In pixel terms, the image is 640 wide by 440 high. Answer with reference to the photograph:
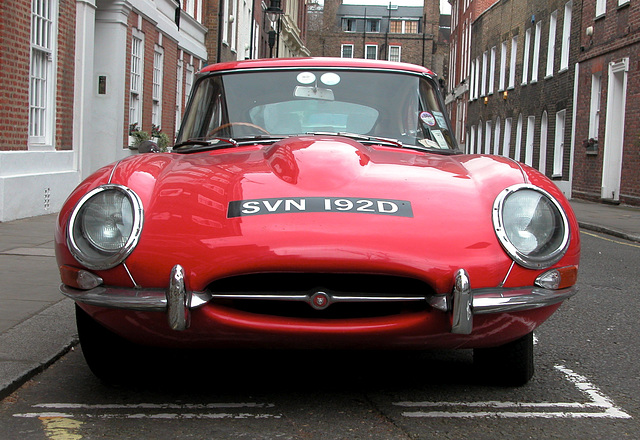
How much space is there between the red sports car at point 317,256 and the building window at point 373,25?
294 feet

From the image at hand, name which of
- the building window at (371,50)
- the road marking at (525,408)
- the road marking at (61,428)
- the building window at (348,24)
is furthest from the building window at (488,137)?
the building window at (348,24)

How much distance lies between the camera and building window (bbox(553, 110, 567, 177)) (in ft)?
91.5

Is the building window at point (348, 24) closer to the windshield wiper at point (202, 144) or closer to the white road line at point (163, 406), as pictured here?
the windshield wiper at point (202, 144)

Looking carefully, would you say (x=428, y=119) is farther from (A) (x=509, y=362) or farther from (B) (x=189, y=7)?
(B) (x=189, y=7)

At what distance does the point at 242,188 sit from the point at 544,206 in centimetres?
121

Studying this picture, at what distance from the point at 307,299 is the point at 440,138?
191cm

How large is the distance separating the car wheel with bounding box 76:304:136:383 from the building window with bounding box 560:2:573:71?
25.6 meters

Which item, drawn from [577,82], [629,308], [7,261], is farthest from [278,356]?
[577,82]

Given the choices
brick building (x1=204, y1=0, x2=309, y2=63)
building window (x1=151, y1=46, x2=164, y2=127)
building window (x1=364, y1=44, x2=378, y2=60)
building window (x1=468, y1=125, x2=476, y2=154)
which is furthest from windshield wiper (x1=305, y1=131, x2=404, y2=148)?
building window (x1=364, y1=44, x2=378, y2=60)

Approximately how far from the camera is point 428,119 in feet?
15.5

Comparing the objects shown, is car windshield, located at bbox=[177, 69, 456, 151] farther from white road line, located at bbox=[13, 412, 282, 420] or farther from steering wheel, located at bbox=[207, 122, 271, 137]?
white road line, located at bbox=[13, 412, 282, 420]

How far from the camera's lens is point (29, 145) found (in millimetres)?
12383

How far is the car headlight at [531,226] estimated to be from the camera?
323 centimetres

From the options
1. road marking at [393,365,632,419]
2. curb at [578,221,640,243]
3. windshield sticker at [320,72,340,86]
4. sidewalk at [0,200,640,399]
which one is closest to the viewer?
road marking at [393,365,632,419]
